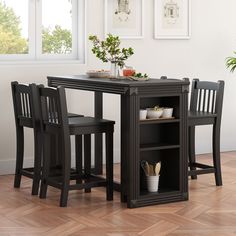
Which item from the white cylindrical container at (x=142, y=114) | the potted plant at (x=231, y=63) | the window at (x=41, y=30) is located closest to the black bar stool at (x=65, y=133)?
the white cylindrical container at (x=142, y=114)

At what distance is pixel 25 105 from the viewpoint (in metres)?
5.65

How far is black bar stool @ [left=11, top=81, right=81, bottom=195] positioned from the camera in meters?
5.43

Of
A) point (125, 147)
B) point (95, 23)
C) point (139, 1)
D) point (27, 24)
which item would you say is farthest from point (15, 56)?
point (125, 147)

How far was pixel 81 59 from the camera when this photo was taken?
6.70m

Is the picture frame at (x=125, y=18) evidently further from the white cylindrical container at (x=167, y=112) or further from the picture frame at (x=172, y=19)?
the white cylindrical container at (x=167, y=112)

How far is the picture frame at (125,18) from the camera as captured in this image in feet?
22.1

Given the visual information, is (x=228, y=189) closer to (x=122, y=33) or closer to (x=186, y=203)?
(x=186, y=203)

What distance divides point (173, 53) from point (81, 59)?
3.37 feet

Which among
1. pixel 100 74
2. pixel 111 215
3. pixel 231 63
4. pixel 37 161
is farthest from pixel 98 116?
pixel 231 63

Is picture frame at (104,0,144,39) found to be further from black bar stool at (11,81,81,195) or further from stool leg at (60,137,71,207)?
stool leg at (60,137,71,207)

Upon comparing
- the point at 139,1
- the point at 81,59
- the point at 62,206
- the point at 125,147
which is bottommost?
the point at 62,206

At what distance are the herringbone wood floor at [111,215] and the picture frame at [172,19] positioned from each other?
1933 mm

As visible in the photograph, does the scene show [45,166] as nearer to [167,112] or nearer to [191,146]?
[167,112]

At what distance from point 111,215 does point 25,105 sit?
4.42ft
